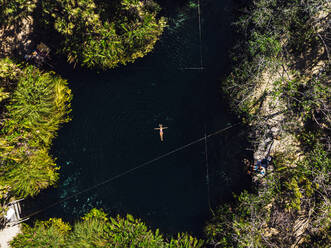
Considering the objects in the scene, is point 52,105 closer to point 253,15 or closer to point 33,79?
point 33,79

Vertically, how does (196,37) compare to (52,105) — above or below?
above

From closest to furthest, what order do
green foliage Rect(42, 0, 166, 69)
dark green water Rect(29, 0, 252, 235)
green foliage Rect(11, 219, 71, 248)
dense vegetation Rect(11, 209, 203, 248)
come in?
green foliage Rect(42, 0, 166, 69)
dense vegetation Rect(11, 209, 203, 248)
green foliage Rect(11, 219, 71, 248)
dark green water Rect(29, 0, 252, 235)

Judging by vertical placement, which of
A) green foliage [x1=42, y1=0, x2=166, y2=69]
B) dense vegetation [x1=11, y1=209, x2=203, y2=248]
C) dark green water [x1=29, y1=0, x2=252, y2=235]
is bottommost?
dense vegetation [x1=11, y1=209, x2=203, y2=248]

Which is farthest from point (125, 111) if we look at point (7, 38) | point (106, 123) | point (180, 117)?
point (7, 38)

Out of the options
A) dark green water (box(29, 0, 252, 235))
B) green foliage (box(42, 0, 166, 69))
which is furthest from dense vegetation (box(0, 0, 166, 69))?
dark green water (box(29, 0, 252, 235))

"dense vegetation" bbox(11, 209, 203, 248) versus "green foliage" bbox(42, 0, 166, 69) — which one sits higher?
"green foliage" bbox(42, 0, 166, 69)

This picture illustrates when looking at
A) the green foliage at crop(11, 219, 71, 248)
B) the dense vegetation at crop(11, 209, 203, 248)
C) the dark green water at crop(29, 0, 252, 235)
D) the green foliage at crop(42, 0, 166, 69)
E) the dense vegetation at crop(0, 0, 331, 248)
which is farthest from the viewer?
the dark green water at crop(29, 0, 252, 235)

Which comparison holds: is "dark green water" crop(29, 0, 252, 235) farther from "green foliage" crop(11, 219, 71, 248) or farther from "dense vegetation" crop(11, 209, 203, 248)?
"dense vegetation" crop(11, 209, 203, 248)
